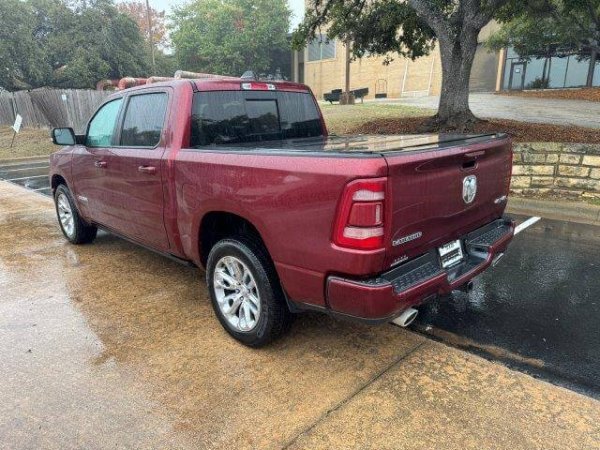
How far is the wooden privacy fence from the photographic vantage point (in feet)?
61.9

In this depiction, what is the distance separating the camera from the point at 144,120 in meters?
3.89

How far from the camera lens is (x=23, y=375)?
2959 millimetres

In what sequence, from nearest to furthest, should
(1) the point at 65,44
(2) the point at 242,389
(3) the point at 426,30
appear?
(2) the point at 242,389 → (3) the point at 426,30 → (1) the point at 65,44

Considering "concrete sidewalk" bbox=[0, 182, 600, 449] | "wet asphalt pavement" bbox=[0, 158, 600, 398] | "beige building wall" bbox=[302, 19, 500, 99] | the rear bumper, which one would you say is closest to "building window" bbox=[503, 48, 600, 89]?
"beige building wall" bbox=[302, 19, 500, 99]

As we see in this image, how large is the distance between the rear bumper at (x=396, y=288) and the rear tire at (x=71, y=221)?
4.06m

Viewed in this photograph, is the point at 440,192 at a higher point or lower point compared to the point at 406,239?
higher

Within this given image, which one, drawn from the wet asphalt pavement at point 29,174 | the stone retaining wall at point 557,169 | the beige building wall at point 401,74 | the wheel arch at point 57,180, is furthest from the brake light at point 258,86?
the beige building wall at point 401,74

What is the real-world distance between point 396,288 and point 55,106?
2101 cm

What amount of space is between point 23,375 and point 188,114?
2.10 metres

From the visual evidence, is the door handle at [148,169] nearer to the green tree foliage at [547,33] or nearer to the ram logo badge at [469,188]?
the ram logo badge at [469,188]

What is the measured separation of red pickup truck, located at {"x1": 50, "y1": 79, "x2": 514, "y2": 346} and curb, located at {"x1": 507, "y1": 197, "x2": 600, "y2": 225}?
147 inches

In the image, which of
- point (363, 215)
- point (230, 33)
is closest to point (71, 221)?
point (363, 215)

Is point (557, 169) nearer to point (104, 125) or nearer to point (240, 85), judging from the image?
point (240, 85)

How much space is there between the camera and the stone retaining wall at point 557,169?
22.0 feet
